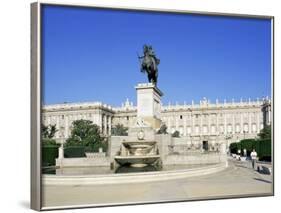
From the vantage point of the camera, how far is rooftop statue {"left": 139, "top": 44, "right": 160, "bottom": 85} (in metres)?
9.82

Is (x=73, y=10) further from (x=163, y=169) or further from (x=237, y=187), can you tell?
(x=237, y=187)

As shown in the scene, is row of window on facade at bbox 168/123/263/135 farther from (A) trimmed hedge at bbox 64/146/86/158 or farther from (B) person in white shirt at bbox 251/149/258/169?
(A) trimmed hedge at bbox 64/146/86/158

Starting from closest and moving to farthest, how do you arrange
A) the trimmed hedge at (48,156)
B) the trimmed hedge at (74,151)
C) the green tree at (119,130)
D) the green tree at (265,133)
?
the trimmed hedge at (48,156) < the trimmed hedge at (74,151) < the green tree at (119,130) < the green tree at (265,133)

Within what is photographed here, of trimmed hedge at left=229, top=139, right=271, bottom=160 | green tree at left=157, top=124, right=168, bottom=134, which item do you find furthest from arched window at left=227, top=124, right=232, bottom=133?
green tree at left=157, top=124, right=168, bottom=134

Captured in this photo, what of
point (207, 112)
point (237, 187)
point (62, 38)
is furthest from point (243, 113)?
point (62, 38)

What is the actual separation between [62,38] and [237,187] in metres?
4.09

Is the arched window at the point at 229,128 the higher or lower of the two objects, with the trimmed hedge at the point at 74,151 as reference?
higher

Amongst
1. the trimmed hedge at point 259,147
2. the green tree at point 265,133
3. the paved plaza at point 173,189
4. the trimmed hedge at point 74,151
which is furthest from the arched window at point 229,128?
the trimmed hedge at point 74,151

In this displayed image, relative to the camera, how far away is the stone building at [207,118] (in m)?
10.4

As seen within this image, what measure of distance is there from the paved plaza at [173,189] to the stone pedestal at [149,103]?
4.72ft

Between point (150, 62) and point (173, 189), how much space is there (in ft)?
7.12

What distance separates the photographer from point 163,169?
33.8 feet

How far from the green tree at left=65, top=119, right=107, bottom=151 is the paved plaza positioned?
0.81 meters

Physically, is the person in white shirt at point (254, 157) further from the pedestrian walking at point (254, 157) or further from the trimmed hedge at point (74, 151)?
the trimmed hedge at point (74, 151)
